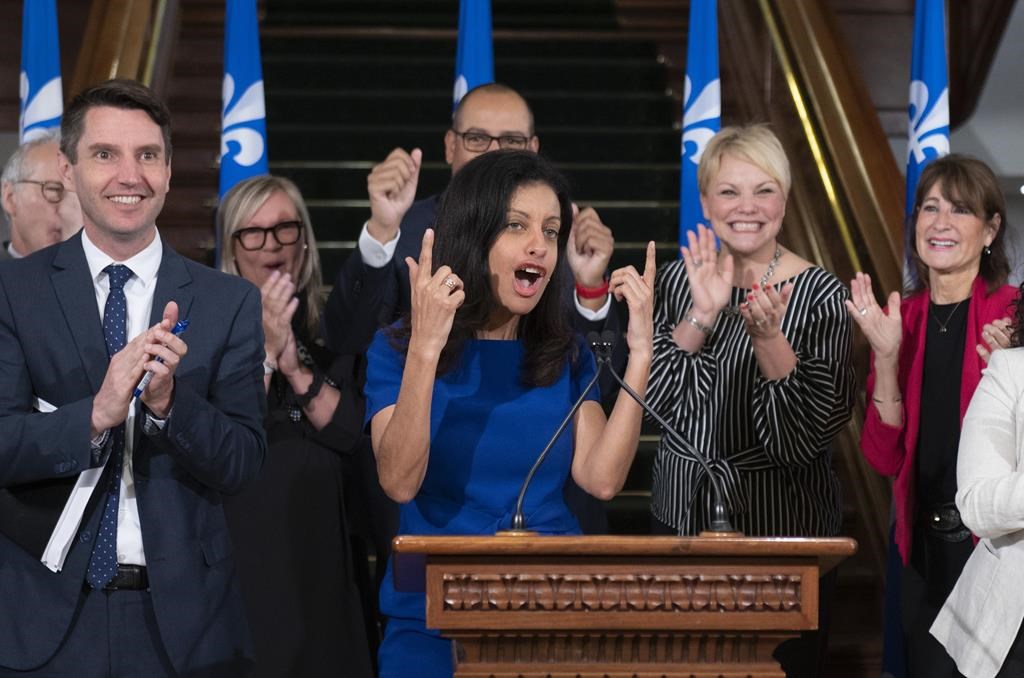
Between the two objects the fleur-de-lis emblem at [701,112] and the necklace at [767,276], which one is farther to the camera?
the fleur-de-lis emblem at [701,112]

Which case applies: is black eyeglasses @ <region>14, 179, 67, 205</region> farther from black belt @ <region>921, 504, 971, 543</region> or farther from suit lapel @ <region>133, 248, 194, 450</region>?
black belt @ <region>921, 504, 971, 543</region>

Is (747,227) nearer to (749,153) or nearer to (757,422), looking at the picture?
(749,153)

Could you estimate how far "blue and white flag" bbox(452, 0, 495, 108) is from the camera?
5848 millimetres

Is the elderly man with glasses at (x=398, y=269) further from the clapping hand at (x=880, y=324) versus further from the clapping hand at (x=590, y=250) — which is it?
the clapping hand at (x=880, y=324)

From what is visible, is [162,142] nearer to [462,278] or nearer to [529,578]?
[462,278]

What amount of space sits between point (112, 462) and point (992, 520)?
1.63 metres

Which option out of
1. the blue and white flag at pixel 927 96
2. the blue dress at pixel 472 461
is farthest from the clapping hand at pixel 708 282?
the blue and white flag at pixel 927 96

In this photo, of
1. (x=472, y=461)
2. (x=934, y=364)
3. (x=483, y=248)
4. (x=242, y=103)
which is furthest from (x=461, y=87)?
(x=472, y=461)

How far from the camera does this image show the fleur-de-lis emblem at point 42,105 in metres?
5.41

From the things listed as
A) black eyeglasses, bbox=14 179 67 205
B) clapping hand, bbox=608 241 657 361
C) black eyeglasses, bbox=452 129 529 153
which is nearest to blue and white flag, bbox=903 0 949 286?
black eyeglasses, bbox=452 129 529 153

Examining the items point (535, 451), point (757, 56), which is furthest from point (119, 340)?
point (757, 56)

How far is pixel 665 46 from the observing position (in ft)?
26.4

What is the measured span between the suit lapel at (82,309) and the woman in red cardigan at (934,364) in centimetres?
190

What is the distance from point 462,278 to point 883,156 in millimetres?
2872
